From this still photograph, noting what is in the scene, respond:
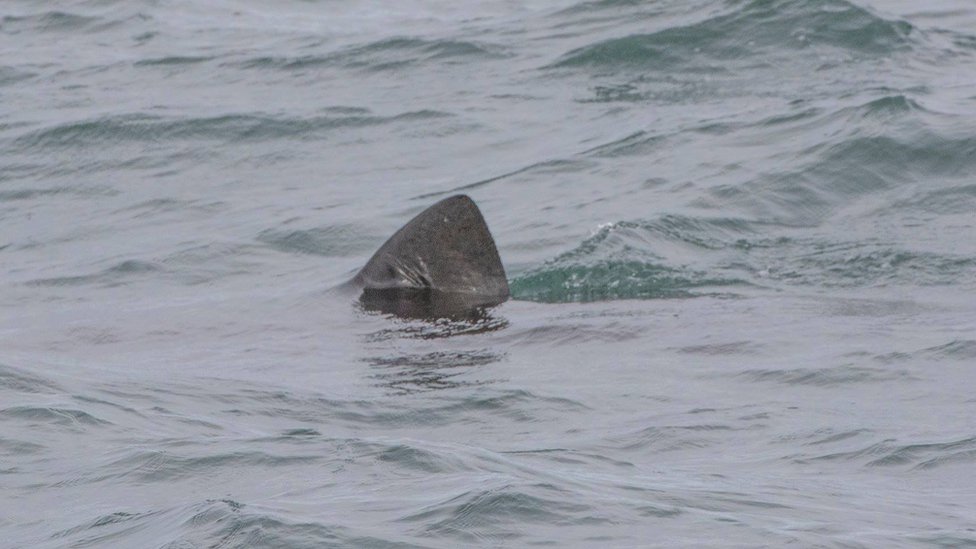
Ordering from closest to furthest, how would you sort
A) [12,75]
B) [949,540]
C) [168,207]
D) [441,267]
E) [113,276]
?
[949,540], [441,267], [113,276], [168,207], [12,75]

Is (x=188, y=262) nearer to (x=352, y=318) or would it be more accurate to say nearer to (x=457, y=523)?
(x=352, y=318)

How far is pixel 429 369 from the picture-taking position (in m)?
8.12

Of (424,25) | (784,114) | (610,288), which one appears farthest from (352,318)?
(424,25)

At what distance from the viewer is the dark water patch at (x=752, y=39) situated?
1569 centimetres

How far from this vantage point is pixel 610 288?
32.2 feet

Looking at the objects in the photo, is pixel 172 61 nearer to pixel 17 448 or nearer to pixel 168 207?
pixel 168 207

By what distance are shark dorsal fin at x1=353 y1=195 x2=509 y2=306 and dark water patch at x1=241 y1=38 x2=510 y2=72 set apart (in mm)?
7789

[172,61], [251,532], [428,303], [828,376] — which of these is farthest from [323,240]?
[172,61]

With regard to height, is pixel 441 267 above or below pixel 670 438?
above

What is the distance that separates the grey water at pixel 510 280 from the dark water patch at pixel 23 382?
3cm

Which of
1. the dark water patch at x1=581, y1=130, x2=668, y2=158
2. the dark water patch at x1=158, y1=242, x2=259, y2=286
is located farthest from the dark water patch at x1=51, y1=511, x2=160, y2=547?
the dark water patch at x1=581, y1=130, x2=668, y2=158

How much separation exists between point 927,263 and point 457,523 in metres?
5.43

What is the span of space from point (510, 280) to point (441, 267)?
0.83 metres

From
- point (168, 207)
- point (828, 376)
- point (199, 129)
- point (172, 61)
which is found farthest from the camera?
point (172, 61)
